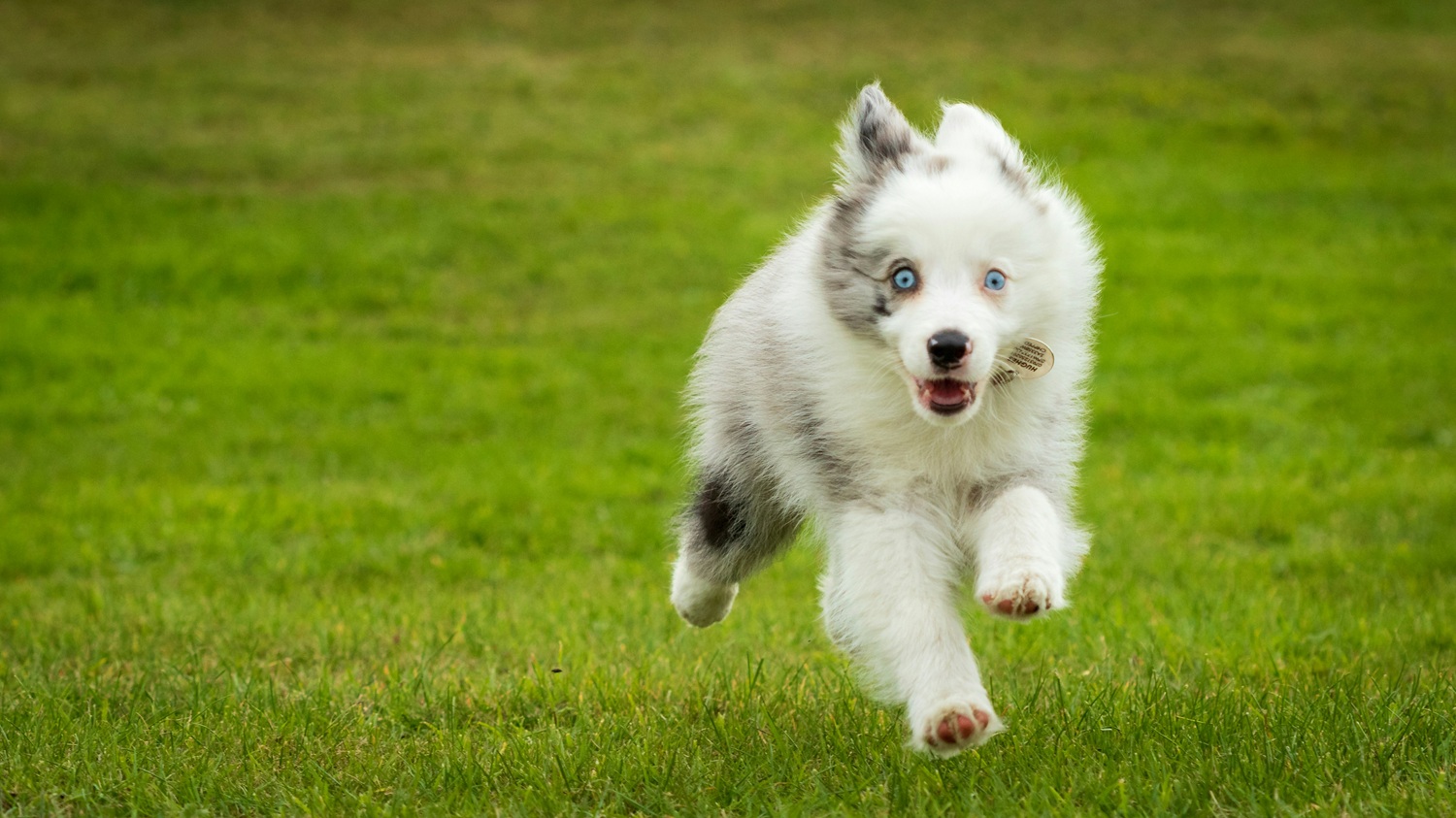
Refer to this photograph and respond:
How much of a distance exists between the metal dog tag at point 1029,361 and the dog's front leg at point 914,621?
508 millimetres

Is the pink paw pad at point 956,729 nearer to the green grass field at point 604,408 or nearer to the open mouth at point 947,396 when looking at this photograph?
the green grass field at point 604,408

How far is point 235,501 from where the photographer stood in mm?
10008

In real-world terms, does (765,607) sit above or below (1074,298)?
below

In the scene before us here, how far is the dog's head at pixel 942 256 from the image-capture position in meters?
4.00

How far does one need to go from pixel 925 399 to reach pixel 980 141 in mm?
1005

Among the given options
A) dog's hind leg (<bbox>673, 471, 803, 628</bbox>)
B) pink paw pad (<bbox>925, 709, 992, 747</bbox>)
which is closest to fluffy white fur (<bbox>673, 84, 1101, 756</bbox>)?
pink paw pad (<bbox>925, 709, 992, 747</bbox>)

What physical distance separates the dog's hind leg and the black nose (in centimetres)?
127

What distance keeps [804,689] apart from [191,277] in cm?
1291

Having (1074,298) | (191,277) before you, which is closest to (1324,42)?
(191,277)

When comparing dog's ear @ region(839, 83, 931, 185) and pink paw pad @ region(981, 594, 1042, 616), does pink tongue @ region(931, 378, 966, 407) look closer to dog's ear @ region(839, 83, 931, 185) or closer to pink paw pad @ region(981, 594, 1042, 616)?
pink paw pad @ region(981, 594, 1042, 616)

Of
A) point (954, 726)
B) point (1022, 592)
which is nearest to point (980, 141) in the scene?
point (1022, 592)

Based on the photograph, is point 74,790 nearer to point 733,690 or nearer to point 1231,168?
point 733,690

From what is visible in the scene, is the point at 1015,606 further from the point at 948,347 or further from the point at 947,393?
the point at 948,347

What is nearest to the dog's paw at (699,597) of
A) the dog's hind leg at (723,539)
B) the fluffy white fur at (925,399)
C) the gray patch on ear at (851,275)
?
the dog's hind leg at (723,539)
